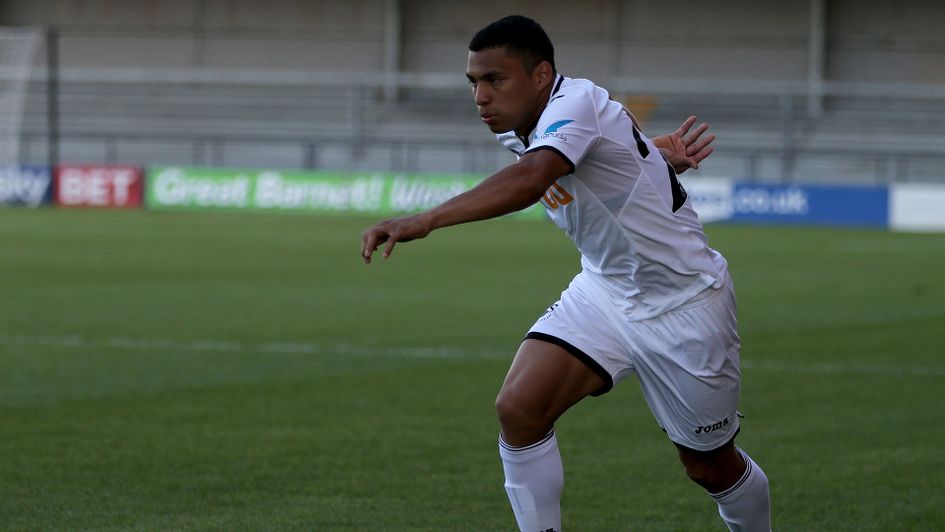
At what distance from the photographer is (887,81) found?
140ft

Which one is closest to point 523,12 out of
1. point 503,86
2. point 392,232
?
point 503,86

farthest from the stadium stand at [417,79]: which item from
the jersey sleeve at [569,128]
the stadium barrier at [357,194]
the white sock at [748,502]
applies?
the jersey sleeve at [569,128]

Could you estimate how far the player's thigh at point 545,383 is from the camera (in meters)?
4.81

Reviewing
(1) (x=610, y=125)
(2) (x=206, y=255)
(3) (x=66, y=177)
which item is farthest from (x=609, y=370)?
(3) (x=66, y=177)

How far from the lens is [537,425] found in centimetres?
480

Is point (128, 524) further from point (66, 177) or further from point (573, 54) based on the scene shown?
point (573, 54)

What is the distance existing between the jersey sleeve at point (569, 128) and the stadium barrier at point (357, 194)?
26.9 meters

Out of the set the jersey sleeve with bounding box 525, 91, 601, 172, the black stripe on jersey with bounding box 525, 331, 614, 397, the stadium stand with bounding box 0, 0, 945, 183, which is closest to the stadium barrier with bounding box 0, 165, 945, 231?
the stadium stand with bounding box 0, 0, 945, 183

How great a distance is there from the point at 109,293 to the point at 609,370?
1174 cm

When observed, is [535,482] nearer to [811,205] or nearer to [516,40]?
[516,40]

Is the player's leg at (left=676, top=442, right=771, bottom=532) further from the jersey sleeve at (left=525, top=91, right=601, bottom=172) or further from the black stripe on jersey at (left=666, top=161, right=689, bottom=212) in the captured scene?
the jersey sleeve at (left=525, top=91, right=601, bottom=172)

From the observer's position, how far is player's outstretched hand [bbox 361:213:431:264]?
4.23 m

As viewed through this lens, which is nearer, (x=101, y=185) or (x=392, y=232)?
(x=392, y=232)

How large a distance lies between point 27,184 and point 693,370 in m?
33.5
